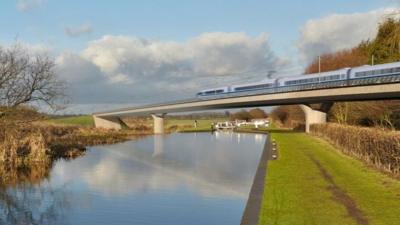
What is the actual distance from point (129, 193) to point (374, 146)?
14449mm

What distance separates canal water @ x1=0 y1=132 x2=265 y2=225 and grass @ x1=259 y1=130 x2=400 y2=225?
1.71 metres

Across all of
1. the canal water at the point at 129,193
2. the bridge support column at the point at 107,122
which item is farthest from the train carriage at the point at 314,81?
the bridge support column at the point at 107,122

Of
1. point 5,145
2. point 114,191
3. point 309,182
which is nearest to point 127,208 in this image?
point 114,191

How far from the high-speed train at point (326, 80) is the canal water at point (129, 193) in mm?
24142

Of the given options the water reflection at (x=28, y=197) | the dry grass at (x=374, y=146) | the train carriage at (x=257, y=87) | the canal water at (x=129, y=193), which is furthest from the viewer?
the train carriage at (x=257, y=87)

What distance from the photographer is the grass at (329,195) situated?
13837 mm

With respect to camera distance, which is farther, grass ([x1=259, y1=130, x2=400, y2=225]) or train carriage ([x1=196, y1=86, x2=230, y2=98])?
train carriage ([x1=196, y1=86, x2=230, y2=98])

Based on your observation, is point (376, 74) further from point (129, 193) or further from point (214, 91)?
point (214, 91)

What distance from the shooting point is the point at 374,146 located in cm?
2688

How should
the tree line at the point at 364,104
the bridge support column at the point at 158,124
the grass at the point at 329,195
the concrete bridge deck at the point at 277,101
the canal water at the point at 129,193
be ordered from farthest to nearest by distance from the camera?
the bridge support column at the point at 158,124
the tree line at the point at 364,104
the concrete bridge deck at the point at 277,101
the canal water at the point at 129,193
the grass at the point at 329,195

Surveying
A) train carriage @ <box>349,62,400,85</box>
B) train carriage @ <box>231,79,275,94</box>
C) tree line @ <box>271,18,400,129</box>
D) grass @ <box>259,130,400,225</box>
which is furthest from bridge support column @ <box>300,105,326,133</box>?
grass @ <box>259,130,400,225</box>

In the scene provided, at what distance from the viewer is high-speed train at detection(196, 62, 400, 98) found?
5197 cm

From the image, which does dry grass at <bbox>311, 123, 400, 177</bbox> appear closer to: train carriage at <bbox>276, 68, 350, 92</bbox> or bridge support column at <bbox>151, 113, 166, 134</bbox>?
train carriage at <bbox>276, 68, 350, 92</bbox>

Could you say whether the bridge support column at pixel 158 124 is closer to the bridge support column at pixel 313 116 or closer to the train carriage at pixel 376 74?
the bridge support column at pixel 313 116
